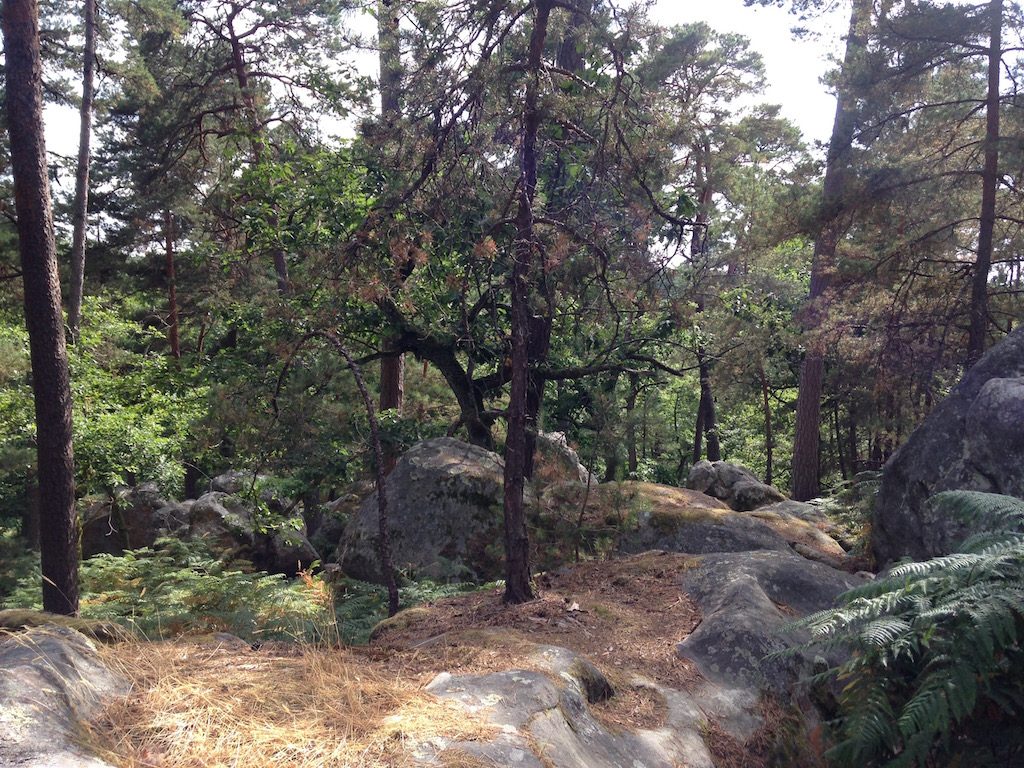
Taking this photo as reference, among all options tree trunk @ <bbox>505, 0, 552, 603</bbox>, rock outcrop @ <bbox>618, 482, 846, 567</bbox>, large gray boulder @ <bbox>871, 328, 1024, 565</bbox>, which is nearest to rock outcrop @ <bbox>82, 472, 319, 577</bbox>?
rock outcrop @ <bbox>618, 482, 846, 567</bbox>

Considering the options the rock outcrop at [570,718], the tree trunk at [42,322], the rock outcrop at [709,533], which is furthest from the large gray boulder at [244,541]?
the rock outcrop at [570,718]

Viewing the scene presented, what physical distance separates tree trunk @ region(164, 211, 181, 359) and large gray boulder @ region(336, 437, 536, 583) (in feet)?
38.1

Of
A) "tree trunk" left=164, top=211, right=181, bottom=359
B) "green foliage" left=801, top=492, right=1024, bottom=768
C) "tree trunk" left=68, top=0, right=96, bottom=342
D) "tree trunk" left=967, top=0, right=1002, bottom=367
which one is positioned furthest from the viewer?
"tree trunk" left=164, top=211, right=181, bottom=359

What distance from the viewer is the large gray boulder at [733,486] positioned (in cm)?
1456

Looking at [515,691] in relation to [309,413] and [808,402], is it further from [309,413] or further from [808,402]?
[808,402]

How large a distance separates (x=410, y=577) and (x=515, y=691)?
609 centimetres

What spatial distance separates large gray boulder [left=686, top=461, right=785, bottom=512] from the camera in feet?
47.8

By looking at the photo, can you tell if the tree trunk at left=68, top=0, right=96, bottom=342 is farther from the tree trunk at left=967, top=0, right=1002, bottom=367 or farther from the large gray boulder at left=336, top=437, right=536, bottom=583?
the tree trunk at left=967, top=0, right=1002, bottom=367

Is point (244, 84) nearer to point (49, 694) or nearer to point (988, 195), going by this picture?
point (988, 195)

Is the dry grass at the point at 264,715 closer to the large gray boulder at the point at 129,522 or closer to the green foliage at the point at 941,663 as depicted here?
the green foliage at the point at 941,663

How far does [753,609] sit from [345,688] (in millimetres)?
3520

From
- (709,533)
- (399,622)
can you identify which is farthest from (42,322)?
(709,533)

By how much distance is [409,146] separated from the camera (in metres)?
6.55

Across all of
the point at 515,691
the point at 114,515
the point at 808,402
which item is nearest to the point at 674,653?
the point at 515,691
